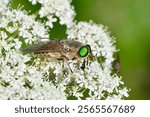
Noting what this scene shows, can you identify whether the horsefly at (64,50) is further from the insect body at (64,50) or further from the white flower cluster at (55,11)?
the white flower cluster at (55,11)

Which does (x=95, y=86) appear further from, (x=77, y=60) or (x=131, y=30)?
(x=131, y=30)

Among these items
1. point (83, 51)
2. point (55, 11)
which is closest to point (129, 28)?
point (55, 11)

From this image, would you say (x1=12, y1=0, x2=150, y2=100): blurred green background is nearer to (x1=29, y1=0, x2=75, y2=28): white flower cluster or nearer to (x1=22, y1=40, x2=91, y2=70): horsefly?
(x1=29, y1=0, x2=75, y2=28): white flower cluster

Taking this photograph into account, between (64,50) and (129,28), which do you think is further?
(129,28)

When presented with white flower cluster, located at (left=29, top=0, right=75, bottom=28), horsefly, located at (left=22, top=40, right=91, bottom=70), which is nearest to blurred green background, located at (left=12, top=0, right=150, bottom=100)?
white flower cluster, located at (left=29, top=0, right=75, bottom=28)

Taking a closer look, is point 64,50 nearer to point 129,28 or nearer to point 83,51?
point 83,51

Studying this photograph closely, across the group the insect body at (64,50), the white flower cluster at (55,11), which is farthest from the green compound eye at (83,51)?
the white flower cluster at (55,11)
